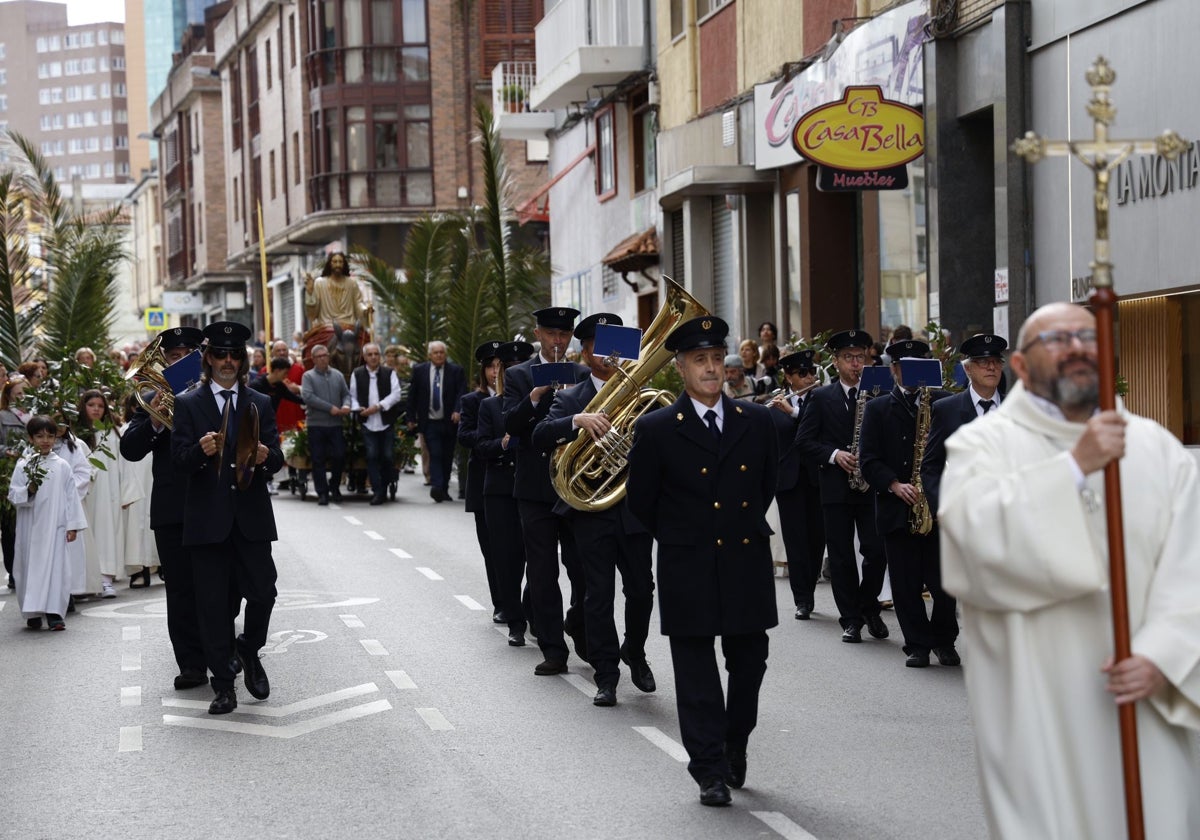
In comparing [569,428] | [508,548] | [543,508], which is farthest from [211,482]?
[508,548]

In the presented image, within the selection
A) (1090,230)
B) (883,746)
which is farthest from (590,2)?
(883,746)

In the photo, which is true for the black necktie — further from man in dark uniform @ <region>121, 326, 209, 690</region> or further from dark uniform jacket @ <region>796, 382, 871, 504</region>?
dark uniform jacket @ <region>796, 382, 871, 504</region>

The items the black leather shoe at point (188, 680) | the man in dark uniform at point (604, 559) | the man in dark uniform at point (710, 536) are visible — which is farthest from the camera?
the black leather shoe at point (188, 680)

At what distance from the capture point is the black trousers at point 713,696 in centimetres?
776

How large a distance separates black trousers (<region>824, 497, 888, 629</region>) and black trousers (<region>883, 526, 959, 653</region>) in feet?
2.72

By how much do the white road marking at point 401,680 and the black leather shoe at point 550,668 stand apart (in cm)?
74

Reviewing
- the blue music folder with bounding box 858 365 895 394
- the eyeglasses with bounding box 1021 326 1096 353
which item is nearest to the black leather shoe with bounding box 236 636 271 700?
the blue music folder with bounding box 858 365 895 394

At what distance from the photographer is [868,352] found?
13.2 m

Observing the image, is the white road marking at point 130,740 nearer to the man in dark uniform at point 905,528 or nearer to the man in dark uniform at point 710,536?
the man in dark uniform at point 710,536

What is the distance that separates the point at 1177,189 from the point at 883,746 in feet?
26.3

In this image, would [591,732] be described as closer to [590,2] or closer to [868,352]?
[868,352]

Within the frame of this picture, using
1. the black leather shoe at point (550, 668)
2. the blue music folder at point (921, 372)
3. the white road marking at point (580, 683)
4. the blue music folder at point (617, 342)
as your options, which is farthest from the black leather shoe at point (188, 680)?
the blue music folder at point (921, 372)

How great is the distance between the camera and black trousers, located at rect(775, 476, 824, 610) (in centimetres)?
1365

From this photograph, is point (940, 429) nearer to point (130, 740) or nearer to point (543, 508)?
point (543, 508)
